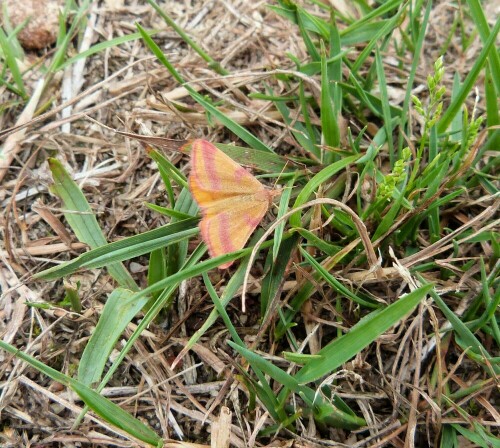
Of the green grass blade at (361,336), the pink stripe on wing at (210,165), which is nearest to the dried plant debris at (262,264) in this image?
the green grass blade at (361,336)

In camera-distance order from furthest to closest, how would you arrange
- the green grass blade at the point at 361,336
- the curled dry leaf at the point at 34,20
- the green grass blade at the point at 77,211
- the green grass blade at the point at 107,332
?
1. the curled dry leaf at the point at 34,20
2. the green grass blade at the point at 77,211
3. the green grass blade at the point at 107,332
4. the green grass blade at the point at 361,336

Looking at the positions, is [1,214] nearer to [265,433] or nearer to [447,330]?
[265,433]

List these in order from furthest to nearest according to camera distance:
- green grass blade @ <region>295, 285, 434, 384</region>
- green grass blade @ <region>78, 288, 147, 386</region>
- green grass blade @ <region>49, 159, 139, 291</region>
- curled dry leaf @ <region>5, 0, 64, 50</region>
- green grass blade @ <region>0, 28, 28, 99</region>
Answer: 1. curled dry leaf @ <region>5, 0, 64, 50</region>
2. green grass blade @ <region>0, 28, 28, 99</region>
3. green grass blade @ <region>49, 159, 139, 291</region>
4. green grass blade @ <region>78, 288, 147, 386</region>
5. green grass blade @ <region>295, 285, 434, 384</region>

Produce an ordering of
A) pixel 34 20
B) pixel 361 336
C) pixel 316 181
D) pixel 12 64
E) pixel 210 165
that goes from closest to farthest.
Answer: pixel 361 336
pixel 210 165
pixel 316 181
pixel 12 64
pixel 34 20

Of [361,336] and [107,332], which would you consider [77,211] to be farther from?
[361,336]

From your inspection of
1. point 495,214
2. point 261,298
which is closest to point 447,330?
point 495,214

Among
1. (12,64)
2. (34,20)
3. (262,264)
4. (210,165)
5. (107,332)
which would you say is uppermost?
(34,20)

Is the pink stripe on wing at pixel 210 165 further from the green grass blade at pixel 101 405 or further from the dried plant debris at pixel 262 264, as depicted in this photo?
the green grass blade at pixel 101 405

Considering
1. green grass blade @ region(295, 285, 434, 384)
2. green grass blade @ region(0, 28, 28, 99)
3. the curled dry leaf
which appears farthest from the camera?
the curled dry leaf

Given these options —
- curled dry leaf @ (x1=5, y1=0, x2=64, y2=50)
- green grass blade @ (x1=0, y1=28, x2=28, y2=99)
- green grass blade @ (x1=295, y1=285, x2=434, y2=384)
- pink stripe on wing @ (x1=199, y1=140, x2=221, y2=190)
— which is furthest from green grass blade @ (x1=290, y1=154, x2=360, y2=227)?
curled dry leaf @ (x1=5, y1=0, x2=64, y2=50)

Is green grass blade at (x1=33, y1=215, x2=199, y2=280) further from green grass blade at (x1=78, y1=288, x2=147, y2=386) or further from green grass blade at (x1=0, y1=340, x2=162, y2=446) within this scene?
green grass blade at (x1=0, y1=340, x2=162, y2=446)

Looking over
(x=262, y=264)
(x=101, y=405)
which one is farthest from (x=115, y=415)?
(x=262, y=264)
